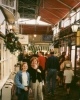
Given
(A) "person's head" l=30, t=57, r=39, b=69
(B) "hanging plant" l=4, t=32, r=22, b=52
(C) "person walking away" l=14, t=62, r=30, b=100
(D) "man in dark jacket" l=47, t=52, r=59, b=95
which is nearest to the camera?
(C) "person walking away" l=14, t=62, r=30, b=100

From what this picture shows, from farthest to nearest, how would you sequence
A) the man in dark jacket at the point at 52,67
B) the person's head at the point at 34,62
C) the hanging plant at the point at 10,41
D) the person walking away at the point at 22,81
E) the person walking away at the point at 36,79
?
1. the man in dark jacket at the point at 52,67
2. the hanging plant at the point at 10,41
3. the person walking away at the point at 36,79
4. the person's head at the point at 34,62
5. the person walking away at the point at 22,81

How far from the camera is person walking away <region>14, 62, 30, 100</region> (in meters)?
7.76

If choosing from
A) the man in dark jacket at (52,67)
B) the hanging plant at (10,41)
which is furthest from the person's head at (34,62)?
the man in dark jacket at (52,67)

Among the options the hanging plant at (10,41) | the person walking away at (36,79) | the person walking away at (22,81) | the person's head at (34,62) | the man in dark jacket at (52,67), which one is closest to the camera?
the person walking away at (22,81)

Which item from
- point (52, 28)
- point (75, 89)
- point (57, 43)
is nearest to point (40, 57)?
point (75, 89)

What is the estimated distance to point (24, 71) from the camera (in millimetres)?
7891

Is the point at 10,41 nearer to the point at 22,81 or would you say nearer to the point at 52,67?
the point at 52,67

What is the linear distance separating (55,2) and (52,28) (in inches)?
467

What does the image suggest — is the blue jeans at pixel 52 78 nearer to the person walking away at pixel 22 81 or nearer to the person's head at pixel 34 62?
the person's head at pixel 34 62

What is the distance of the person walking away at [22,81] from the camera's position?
25.5 feet

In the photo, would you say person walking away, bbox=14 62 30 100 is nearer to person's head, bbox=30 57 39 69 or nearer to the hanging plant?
person's head, bbox=30 57 39 69

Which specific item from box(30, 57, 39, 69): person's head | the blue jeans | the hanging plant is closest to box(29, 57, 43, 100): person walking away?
box(30, 57, 39, 69): person's head

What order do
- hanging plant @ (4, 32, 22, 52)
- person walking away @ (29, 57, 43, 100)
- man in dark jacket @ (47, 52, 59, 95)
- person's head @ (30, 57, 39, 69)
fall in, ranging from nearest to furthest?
1. person's head @ (30, 57, 39, 69)
2. person walking away @ (29, 57, 43, 100)
3. hanging plant @ (4, 32, 22, 52)
4. man in dark jacket @ (47, 52, 59, 95)

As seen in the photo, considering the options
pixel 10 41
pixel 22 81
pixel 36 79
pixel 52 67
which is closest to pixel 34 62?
pixel 36 79
